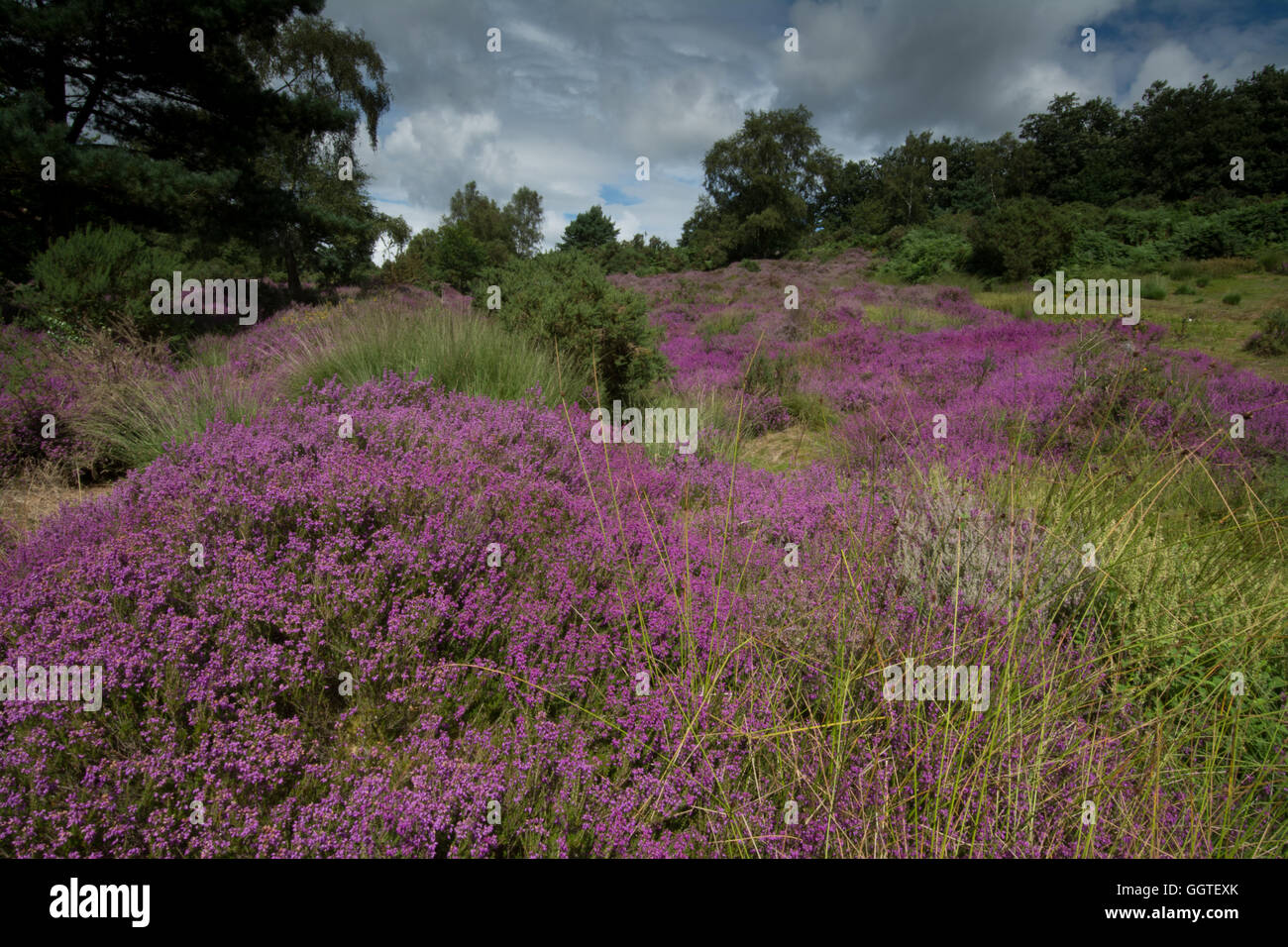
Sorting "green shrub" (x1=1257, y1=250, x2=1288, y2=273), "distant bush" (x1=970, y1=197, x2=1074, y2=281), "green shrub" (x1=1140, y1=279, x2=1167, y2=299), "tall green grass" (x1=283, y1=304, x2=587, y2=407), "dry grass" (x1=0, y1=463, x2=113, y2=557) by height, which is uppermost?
"distant bush" (x1=970, y1=197, x2=1074, y2=281)

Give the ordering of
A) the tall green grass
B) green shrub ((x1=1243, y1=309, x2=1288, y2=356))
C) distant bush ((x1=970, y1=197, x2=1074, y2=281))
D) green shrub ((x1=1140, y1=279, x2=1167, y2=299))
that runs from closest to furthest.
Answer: the tall green grass < green shrub ((x1=1243, y1=309, x2=1288, y2=356)) < green shrub ((x1=1140, y1=279, x2=1167, y2=299)) < distant bush ((x1=970, y1=197, x2=1074, y2=281))

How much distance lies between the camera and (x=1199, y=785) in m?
1.74

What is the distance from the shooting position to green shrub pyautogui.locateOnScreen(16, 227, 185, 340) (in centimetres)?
704

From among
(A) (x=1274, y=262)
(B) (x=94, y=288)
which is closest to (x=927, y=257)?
(A) (x=1274, y=262)

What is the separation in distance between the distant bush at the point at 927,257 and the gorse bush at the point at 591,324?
21.2 meters

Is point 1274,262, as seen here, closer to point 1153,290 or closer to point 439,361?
point 1153,290

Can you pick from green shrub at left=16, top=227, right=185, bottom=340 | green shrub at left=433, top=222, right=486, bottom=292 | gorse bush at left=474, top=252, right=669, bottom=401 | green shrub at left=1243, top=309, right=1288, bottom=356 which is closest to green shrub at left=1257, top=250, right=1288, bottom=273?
green shrub at left=1243, top=309, right=1288, bottom=356

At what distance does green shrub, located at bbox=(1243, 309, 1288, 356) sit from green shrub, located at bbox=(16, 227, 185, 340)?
16012 mm

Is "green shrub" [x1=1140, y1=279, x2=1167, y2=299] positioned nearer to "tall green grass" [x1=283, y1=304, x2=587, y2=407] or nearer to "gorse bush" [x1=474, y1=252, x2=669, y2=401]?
"gorse bush" [x1=474, y1=252, x2=669, y2=401]

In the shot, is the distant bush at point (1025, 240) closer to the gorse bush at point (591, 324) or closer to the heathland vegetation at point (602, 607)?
the heathland vegetation at point (602, 607)

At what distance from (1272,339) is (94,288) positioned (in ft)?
55.0

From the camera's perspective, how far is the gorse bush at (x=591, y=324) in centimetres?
624

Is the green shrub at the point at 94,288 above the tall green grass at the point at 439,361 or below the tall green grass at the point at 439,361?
above

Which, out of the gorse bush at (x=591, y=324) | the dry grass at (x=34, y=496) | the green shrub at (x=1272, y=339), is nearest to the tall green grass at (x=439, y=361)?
the gorse bush at (x=591, y=324)
